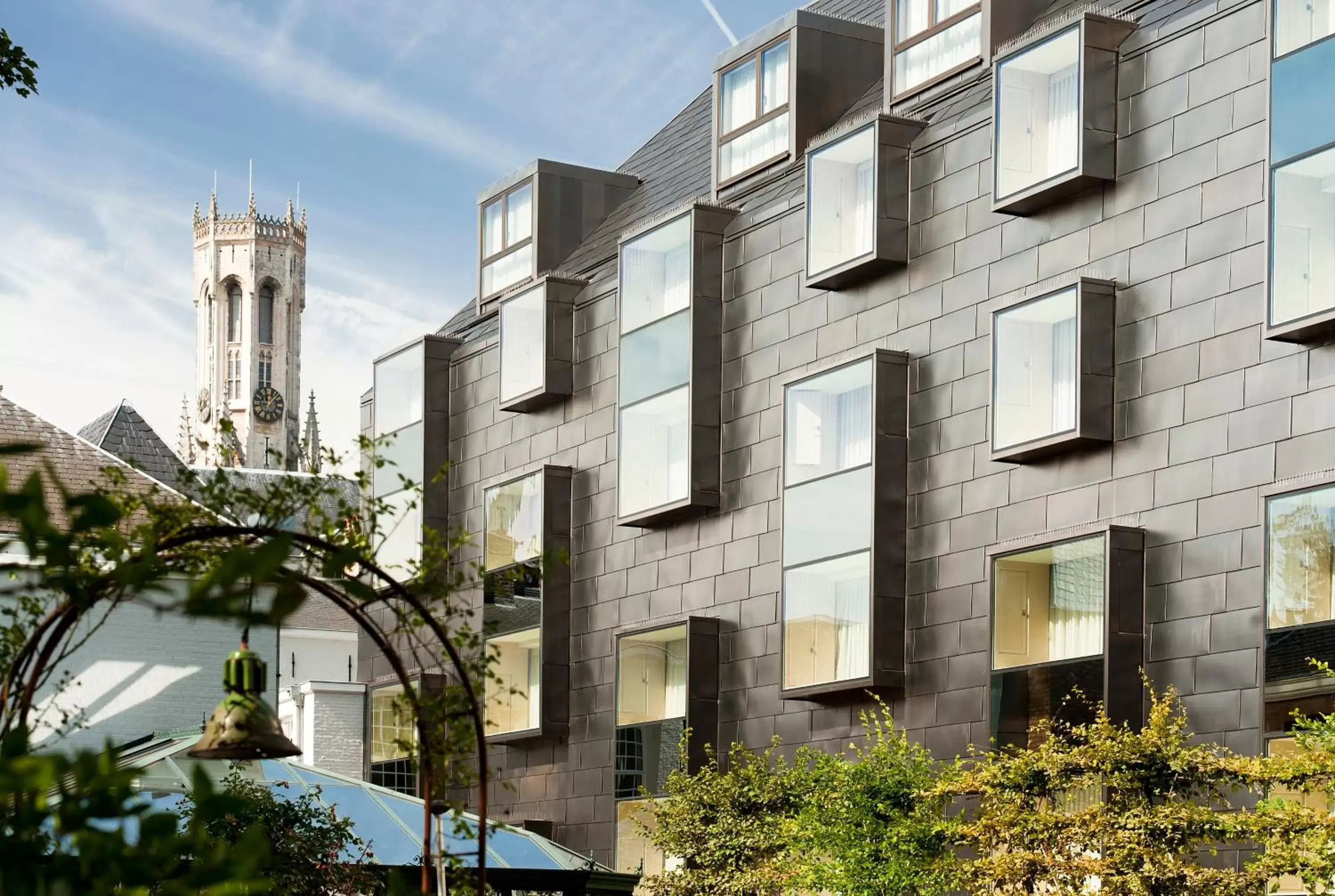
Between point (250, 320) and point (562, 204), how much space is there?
401 feet

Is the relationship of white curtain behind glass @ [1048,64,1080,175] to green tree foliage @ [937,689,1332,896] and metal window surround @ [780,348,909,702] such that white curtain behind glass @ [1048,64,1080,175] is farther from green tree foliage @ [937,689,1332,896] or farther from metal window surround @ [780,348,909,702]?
green tree foliage @ [937,689,1332,896]

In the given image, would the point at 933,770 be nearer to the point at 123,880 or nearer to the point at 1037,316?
the point at 1037,316

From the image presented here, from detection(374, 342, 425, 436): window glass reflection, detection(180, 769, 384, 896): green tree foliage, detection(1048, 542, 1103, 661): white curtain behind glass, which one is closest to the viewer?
detection(180, 769, 384, 896): green tree foliage

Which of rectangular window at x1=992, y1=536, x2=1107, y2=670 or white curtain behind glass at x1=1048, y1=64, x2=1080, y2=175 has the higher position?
white curtain behind glass at x1=1048, y1=64, x2=1080, y2=175

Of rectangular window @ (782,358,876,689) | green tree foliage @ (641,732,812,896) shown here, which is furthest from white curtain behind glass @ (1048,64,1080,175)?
green tree foliage @ (641,732,812,896)

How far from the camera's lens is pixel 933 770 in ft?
83.7

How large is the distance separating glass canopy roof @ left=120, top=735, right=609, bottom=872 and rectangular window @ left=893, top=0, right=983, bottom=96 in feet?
Answer: 40.7

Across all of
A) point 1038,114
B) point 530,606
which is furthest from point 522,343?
point 1038,114

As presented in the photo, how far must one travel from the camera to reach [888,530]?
2670cm

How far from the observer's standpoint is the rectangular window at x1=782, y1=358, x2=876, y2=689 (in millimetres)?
26984

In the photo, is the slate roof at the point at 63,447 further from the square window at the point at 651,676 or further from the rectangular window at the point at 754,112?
the rectangular window at the point at 754,112

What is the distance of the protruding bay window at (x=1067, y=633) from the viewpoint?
22891mm

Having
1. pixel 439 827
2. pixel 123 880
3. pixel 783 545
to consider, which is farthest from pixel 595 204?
pixel 123 880

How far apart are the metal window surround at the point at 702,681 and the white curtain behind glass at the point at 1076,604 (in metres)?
7.22
